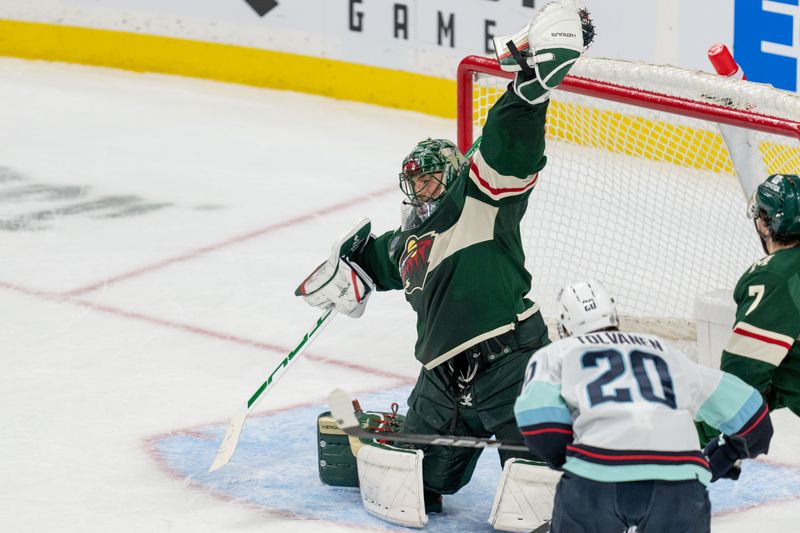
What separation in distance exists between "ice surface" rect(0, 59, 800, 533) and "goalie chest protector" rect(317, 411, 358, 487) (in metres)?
0.04

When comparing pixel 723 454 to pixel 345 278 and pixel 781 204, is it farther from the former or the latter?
pixel 345 278

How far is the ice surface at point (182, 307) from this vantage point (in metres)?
4.04

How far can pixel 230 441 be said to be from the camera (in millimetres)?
4199

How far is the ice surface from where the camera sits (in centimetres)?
404

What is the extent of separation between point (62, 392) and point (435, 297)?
5.50 ft

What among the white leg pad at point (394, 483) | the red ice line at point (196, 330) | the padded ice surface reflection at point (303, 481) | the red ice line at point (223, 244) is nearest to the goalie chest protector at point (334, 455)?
the padded ice surface reflection at point (303, 481)

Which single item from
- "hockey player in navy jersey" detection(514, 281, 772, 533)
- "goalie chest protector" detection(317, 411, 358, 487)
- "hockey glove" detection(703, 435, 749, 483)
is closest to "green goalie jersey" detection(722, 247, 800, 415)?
"hockey glove" detection(703, 435, 749, 483)

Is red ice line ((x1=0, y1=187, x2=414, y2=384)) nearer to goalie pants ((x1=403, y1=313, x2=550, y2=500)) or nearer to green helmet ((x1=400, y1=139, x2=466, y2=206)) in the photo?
goalie pants ((x1=403, y1=313, x2=550, y2=500))

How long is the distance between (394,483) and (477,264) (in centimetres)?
59

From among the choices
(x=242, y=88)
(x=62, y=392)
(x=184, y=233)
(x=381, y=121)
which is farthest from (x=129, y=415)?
(x=242, y=88)

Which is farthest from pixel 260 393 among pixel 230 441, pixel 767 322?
pixel 767 322

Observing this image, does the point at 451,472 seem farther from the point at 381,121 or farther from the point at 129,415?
the point at 381,121

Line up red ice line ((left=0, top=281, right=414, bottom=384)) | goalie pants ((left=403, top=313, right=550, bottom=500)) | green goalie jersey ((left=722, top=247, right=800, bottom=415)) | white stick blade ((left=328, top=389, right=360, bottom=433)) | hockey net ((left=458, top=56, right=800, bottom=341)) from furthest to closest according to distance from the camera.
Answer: red ice line ((left=0, top=281, right=414, bottom=384))
hockey net ((left=458, top=56, right=800, bottom=341))
goalie pants ((left=403, top=313, right=550, bottom=500))
white stick blade ((left=328, top=389, right=360, bottom=433))
green goalie jersey ((left=722, top=247, right=800, bottom=415))

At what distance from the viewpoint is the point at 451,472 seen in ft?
12.5
